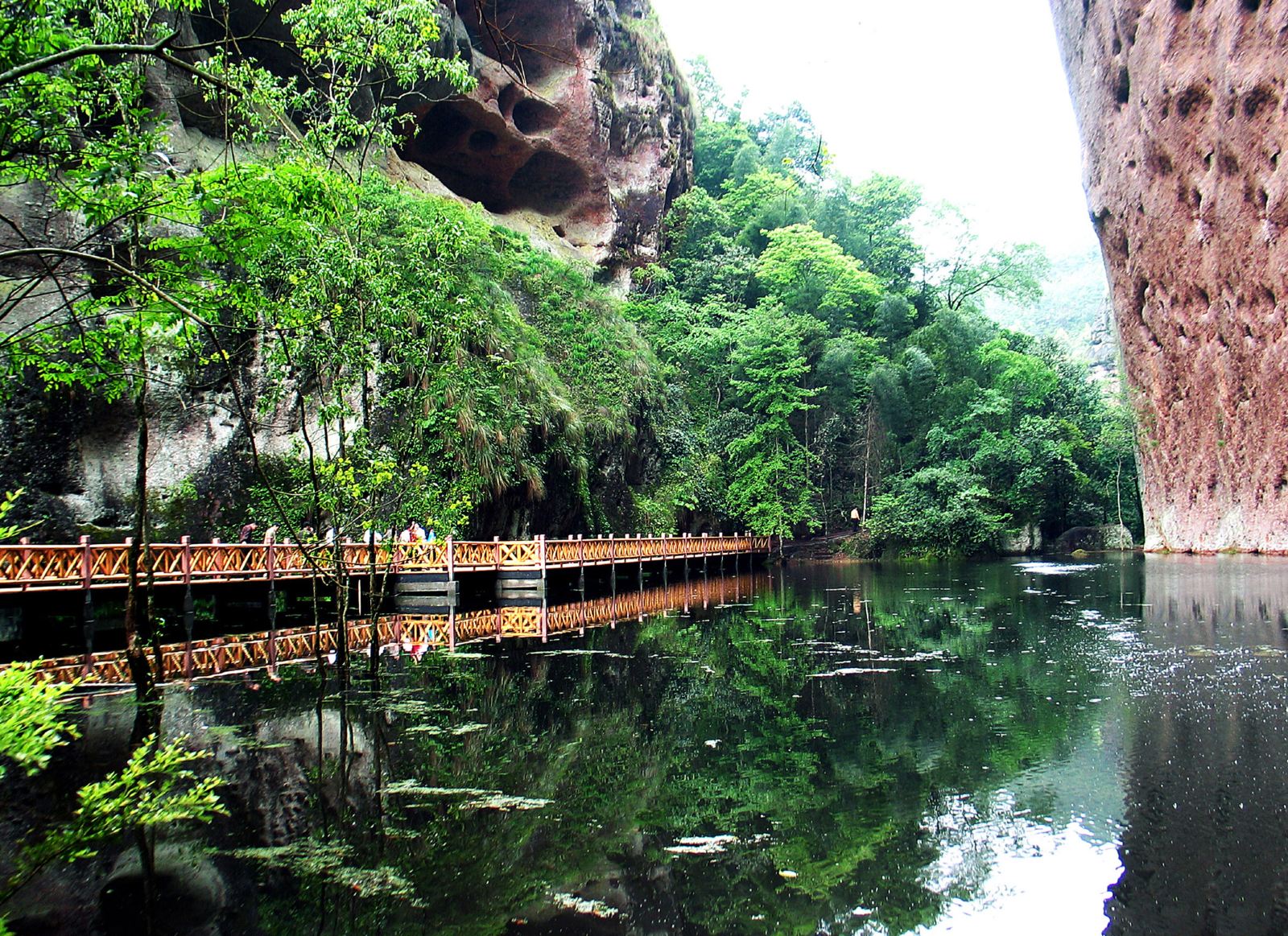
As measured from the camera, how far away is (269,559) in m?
16.0

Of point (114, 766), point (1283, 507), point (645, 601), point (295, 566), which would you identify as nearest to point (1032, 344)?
point (1283, 507)

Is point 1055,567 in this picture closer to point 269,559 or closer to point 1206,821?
point 269,559

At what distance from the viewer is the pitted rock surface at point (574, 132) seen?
28203 millimetres

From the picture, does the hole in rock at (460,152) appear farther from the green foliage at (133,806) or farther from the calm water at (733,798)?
the green foliage at (133,806)

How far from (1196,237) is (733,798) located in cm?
2832

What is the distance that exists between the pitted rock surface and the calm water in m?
21.9

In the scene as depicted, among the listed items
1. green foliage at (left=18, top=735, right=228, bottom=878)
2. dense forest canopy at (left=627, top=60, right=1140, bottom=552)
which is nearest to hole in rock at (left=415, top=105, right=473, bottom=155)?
dense forest canopy at (left=627, top=60, right=1140, bottom=552)

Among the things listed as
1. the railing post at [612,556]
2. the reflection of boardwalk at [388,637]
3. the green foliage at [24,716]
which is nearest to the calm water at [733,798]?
the green foliage at [24,716]

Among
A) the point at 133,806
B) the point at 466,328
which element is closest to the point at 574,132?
the point at 466,328

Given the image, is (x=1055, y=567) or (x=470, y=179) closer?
(x=1055, y=567)

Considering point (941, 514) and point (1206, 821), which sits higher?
point (941, 514)

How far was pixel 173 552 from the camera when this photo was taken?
14898mm

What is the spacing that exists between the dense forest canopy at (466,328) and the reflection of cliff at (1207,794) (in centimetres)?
527

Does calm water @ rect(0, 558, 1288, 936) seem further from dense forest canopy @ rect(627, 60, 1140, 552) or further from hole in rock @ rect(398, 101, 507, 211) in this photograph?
hole in rock @ rect(398, 101, 507, 211)
